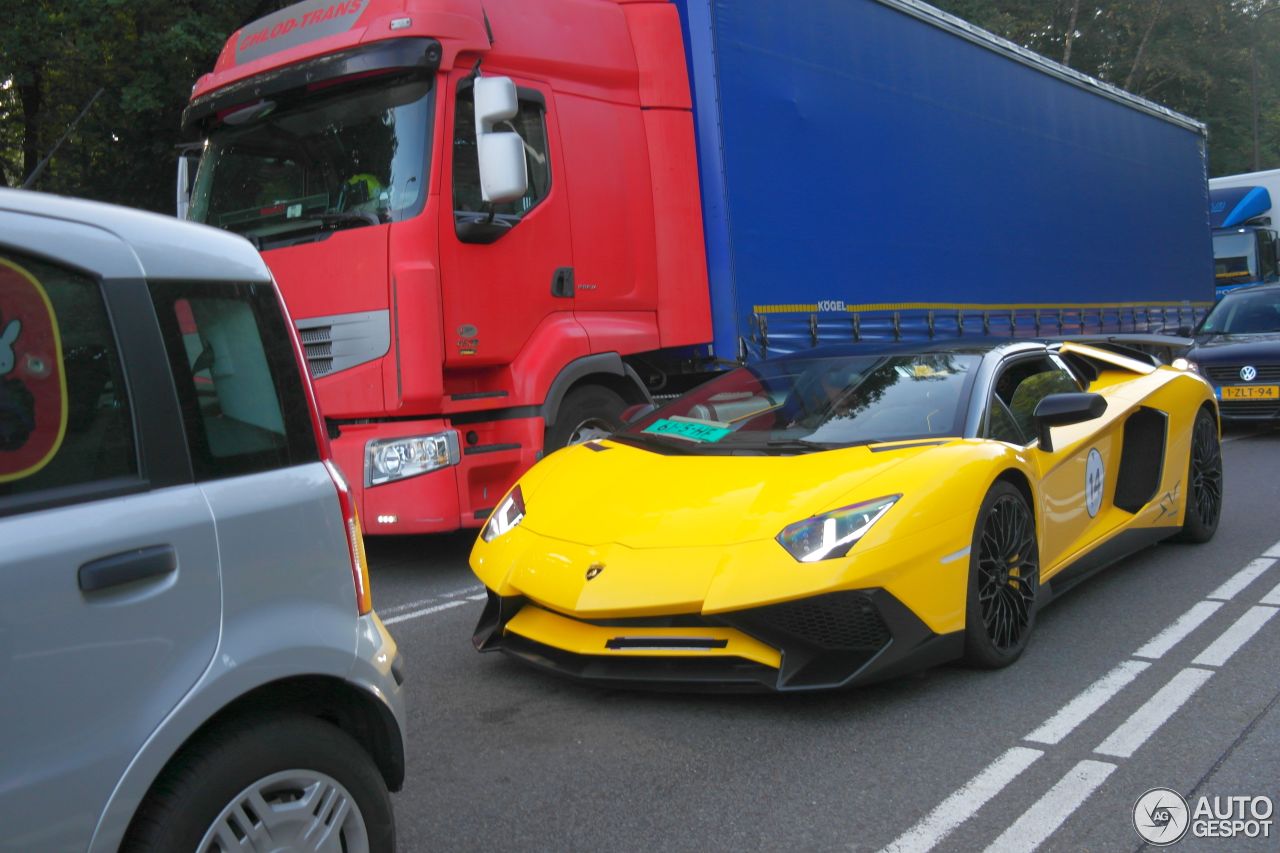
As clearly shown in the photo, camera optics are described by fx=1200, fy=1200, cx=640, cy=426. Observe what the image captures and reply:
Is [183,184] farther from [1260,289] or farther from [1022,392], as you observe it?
[1260,289]

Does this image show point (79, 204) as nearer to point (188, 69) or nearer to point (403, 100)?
point (403, 100)

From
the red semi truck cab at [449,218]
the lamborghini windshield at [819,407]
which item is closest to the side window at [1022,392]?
the lamborghini windshield at [819,407]

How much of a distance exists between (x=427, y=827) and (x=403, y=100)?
4.62 meters

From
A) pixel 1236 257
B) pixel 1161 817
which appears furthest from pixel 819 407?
pixel 1236 257

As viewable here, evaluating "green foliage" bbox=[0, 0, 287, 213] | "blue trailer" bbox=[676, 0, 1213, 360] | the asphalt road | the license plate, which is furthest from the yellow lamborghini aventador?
"green foliage" bbox=[0, 0, 287, 213]

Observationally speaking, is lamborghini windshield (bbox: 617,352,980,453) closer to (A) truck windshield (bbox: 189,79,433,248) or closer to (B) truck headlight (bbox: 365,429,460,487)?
(B) truck headlight (bbox: 365,429,460,487)

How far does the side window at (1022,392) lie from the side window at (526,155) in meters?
3.06

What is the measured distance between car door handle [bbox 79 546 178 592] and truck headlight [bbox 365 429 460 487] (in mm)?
4389

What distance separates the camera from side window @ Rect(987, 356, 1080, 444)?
505 centimetres

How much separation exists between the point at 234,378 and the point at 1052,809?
248 cm

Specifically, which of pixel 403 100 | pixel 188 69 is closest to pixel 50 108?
pixel 188 69

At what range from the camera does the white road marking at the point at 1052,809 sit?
10.4 ft

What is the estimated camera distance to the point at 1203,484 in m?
7.01

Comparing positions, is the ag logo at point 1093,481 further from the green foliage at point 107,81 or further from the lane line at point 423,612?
the green foliage at point 107,81
